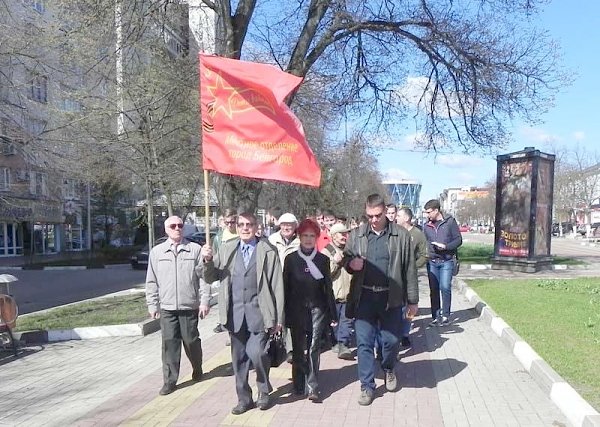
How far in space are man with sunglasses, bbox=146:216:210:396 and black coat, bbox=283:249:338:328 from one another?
92cm

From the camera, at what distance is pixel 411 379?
20.5 ft

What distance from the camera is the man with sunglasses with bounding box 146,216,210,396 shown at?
582 centimetres

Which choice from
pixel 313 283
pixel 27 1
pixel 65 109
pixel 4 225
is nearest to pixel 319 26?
pixel 27 1

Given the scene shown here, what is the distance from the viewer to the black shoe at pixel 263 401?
206 inches

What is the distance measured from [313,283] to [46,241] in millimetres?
41300

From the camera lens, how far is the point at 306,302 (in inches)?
220

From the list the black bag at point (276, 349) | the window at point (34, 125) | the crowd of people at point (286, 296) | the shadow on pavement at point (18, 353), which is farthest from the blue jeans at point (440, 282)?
the window at point (34, 125)

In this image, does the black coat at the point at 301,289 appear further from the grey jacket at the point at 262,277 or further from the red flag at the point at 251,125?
the red flag at the point at 251,125

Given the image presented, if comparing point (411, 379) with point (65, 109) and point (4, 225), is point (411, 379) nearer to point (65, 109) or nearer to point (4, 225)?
point (65, 109)

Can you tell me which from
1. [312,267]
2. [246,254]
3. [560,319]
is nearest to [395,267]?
[312,267]

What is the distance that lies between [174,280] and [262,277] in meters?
1.16

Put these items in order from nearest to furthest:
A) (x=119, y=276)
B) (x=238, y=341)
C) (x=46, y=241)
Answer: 1. (x=238, y=341)
2. (x=119, y=276)
3. (x=46, y=241)

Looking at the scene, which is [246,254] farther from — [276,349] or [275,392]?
[275,392]

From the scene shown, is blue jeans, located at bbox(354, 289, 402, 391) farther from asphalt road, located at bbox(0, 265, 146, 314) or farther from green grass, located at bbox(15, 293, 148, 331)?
asphalt road, located at bbox(0, 265, 146, 314)
